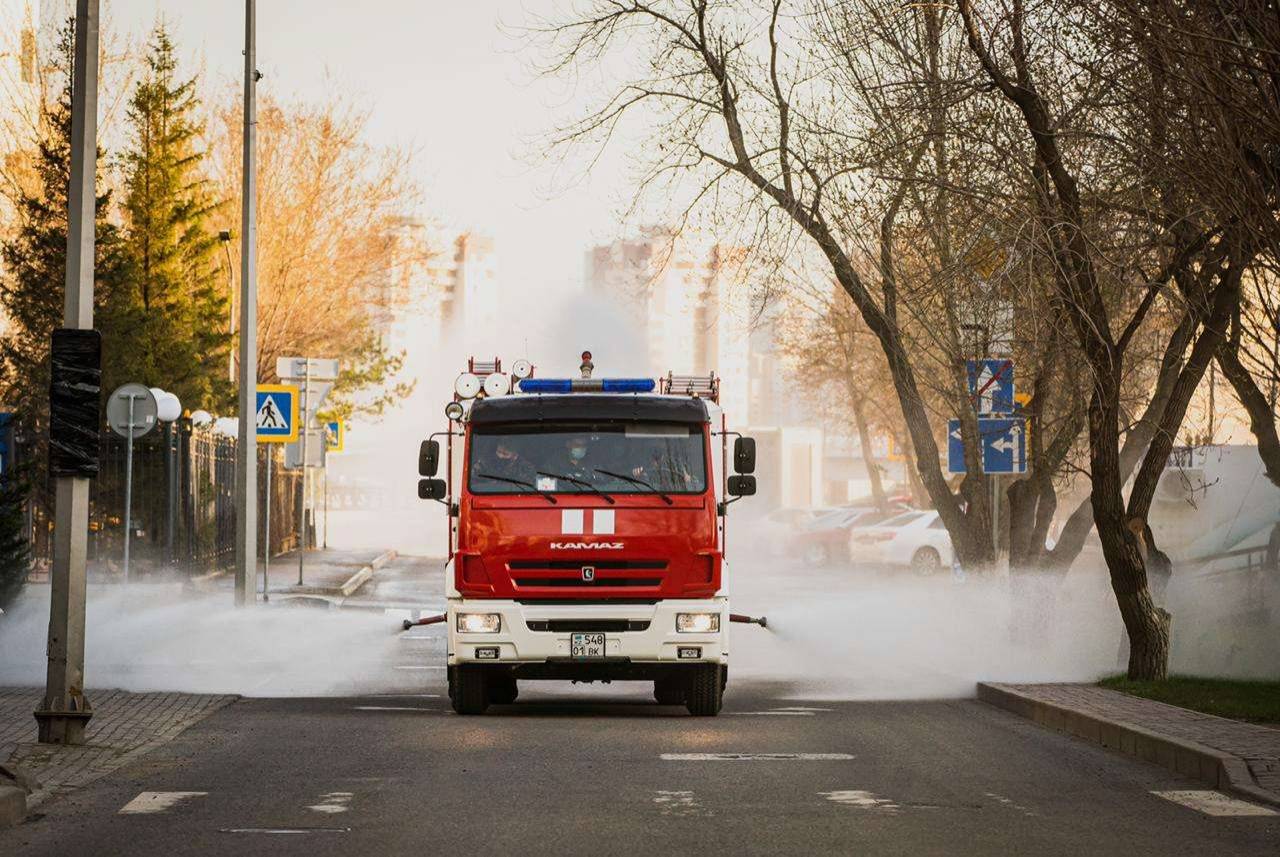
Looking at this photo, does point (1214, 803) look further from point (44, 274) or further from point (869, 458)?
point (869, 458)

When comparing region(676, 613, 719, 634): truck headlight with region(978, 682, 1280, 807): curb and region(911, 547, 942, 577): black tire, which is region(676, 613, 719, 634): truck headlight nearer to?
→ region(978, 682, 1280, 807): curb

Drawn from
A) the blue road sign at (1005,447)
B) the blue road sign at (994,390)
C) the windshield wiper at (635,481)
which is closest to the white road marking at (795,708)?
the windshield wiper at (635,481)

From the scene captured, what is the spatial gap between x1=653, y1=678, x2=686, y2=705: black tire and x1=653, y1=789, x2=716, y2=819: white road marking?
5.40 m

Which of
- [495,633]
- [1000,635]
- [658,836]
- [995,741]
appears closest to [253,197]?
[1000,635]

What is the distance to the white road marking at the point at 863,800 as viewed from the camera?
10.7 meters

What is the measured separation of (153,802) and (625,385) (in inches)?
276

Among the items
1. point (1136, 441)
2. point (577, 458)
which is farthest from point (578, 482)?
point (1136, 441)

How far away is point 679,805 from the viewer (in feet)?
35.3

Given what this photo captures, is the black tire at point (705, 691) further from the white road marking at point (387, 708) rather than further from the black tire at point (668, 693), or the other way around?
the white road marking at point (387, 708)

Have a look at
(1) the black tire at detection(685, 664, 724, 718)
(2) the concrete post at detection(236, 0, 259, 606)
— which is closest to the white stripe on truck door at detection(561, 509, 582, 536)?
(1) the black tire at detection(685, 664, 724, 718)

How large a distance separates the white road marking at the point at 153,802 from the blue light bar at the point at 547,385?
6.39m

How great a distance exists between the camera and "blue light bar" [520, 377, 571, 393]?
55.7 ft

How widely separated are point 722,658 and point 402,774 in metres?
4.33

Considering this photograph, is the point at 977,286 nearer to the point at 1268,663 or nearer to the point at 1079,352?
the point at 1079,352
